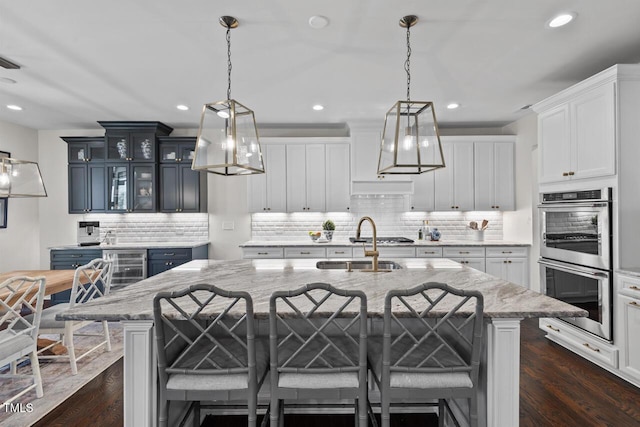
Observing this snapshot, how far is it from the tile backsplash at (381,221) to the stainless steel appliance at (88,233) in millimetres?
2500

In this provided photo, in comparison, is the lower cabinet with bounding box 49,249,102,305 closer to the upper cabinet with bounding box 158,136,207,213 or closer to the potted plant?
the upper cabinet with bounding box 158,136,207,213

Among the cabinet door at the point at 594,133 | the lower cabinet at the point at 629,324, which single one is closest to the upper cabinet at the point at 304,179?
the cabinet door at the point at 594,133

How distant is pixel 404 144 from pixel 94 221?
17.0 feet

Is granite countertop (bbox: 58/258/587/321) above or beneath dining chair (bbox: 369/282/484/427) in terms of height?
above

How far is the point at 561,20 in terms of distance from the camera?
240 centimetres

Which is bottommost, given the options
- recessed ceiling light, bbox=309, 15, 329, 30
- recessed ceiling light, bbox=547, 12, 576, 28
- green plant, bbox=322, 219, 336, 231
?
green plant, bbox=322, 219, 336, 231

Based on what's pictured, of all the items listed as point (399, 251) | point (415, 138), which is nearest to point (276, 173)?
point (399, 251)

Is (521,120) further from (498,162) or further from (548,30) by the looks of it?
(548,30)

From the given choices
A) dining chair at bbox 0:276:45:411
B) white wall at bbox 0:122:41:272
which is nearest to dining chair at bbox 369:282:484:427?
dining chair at bbox 0:276:45:411

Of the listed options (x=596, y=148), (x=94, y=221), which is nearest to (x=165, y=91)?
(x=94, y=221)

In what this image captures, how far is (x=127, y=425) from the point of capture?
1.67 m

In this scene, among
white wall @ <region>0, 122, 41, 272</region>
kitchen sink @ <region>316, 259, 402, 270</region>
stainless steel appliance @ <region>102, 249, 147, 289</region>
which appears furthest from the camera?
white wall @ <region>0, 122, 41, 272</region>

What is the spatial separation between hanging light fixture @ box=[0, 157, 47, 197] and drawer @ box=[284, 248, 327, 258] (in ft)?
9.12

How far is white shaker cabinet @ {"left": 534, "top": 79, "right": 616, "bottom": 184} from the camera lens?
2.79 metres
